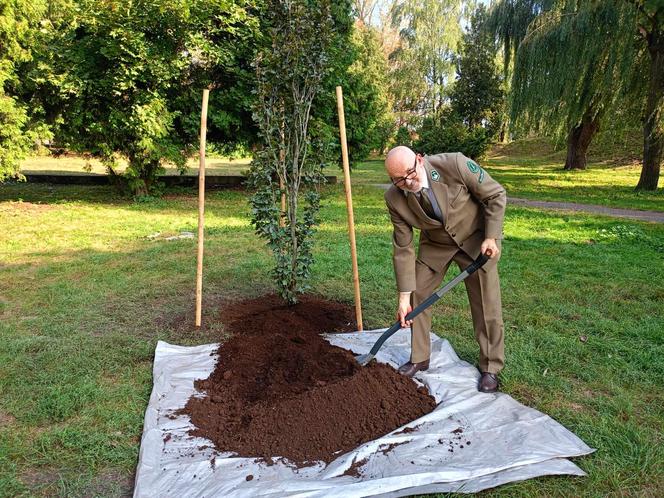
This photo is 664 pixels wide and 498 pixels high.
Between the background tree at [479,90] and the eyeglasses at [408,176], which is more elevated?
the background tree at [479,90]

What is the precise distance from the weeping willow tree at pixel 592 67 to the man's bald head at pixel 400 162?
33.3 feet

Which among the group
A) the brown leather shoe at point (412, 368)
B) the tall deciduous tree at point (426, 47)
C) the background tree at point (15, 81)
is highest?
the tall deciduous tree at point (426, 47)

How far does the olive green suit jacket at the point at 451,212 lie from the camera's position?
2928mm

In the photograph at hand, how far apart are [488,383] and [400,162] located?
154cm

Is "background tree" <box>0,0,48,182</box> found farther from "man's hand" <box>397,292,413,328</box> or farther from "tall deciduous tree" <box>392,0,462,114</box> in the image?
"tall deciduous tree" <box>392,0,462,114</box>

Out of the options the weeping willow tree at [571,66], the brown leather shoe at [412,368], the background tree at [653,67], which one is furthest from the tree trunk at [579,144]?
the brown leather shoe at [412,368]

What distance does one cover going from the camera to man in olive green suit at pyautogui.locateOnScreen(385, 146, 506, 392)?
2.91m

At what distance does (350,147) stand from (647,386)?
11.4 metres

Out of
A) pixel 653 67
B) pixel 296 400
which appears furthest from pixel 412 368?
pixel 653 67

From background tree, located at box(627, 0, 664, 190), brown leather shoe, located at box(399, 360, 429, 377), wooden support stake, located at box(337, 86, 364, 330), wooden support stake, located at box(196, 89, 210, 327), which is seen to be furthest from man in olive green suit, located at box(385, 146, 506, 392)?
background tree, located at box(627, 0, 664, 190)

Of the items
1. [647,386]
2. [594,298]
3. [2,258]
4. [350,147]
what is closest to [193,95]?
[350,147]

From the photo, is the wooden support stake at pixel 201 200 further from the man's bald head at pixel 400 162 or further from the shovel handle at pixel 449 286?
the shovel handle at pixel 449 286

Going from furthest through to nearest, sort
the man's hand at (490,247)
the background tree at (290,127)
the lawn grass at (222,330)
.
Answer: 1. the background tree at (290,127)
2. the man's hand at (490,247)
3. the lawn grass at (222,330)

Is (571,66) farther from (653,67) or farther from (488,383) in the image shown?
(488,383)
